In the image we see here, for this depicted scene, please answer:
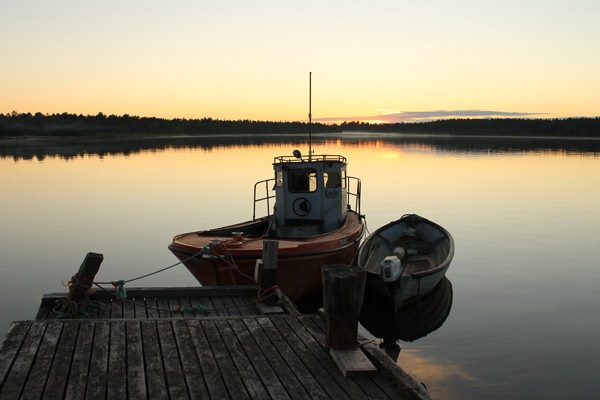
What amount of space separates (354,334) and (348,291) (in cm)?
54

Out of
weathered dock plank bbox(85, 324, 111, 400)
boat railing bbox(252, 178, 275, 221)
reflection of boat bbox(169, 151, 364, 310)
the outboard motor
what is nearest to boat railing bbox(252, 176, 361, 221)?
boat railing bbox(252, 178, 275, 221)

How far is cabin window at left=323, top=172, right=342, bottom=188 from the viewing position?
50.3 feet

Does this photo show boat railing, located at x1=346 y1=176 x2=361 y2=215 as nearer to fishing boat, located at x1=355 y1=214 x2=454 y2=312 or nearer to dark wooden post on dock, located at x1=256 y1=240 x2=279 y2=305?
fishing boat, located at x1=355 y1=214 x2=454 y2=312

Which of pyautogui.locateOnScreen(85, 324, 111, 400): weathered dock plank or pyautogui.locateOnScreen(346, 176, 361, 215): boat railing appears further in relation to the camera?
pyautogui.locateOnScreen(346, 176, 361, 215): boat railing

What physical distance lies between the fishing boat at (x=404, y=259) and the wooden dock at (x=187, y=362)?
169 inches

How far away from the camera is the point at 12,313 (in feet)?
39.7

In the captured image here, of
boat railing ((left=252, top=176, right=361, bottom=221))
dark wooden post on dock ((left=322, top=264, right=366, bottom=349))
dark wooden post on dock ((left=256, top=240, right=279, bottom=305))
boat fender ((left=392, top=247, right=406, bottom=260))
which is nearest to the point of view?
dark wooden post on dock ((left=322, top=264, right=366, bottom=349))

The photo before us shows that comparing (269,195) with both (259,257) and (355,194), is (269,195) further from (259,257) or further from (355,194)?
(259,257)

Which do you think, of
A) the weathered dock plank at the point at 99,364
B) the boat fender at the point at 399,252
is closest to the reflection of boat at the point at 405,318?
the boat fender at the point at 399,252

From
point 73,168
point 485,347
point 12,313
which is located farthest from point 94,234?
point 73,168

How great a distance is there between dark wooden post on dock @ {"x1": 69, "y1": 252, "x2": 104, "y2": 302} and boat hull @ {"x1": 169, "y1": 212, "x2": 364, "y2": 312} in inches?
107

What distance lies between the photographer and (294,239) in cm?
1282

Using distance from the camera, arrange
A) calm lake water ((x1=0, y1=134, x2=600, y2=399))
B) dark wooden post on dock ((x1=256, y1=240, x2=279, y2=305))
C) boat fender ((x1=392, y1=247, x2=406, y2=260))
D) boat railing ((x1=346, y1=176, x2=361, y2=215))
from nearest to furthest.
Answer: dark wooden post on dock ((x1=256, y1=240, x2=279, y2=305)), calm lake water ((x1=0, y1=134, x2=600, y2=399)), boat fender ((x1=392, y1=247, x2=406, y2=260)), boat railing ((x1=346, y1=176, x2=361, y2=215))

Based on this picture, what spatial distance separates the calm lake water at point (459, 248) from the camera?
9.95 m
